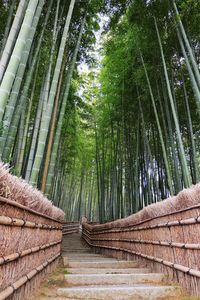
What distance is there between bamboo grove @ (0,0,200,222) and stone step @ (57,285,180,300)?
1.19 metres

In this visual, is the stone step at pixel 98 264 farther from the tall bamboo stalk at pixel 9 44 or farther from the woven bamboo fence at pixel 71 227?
the woven bamboo fence at pixel 71 227

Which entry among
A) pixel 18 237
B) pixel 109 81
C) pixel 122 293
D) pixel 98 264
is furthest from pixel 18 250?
pixel 109 81

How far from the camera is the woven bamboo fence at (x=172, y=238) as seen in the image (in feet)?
6.12

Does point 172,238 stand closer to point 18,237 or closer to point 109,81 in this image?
point 18,237

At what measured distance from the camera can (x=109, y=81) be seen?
7020mm

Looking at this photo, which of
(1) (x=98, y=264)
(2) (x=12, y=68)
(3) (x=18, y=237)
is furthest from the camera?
(1) (x=98, y=264)

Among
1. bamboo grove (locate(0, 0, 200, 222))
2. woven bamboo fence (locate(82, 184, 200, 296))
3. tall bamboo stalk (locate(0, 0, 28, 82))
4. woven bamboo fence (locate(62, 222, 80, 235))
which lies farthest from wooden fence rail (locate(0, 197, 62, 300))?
woven bamboo fence (locate(62, 222, 80, 235))

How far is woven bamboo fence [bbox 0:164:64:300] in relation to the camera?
131cm

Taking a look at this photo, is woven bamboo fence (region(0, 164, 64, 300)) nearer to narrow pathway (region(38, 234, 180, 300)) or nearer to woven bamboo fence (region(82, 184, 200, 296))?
narrow pathway (region(38, 234, 180, 300))

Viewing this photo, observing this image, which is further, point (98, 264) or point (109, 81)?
point (109, 81)

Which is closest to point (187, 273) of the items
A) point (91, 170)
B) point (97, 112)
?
point (97, 112)

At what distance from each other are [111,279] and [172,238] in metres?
0.68

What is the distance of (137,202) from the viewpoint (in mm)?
5895

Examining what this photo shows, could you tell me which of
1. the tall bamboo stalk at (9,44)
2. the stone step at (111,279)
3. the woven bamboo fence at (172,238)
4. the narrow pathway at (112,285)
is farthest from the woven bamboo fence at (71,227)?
the tall bamboo stalk at (9,44)
